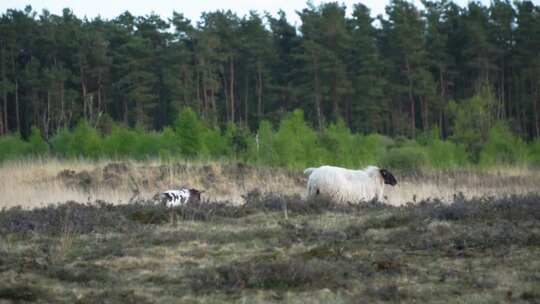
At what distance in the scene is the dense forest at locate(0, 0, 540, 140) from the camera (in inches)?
2333

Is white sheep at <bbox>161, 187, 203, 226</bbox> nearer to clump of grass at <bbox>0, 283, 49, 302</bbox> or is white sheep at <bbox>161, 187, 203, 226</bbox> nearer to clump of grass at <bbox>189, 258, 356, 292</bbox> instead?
clump of grass at <bbox>189, 258, 356, 292</bbox>

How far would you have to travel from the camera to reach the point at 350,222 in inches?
444

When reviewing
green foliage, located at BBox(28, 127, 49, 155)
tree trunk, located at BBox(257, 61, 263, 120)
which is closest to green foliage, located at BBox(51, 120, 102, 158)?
green foliage, located at BBox(28, 127, 49, 155)

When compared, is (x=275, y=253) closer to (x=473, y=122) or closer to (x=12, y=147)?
(x=12, y=147)

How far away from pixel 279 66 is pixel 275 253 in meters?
57.8

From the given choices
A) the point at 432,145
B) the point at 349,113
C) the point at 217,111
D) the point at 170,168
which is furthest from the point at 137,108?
the point at 170,168

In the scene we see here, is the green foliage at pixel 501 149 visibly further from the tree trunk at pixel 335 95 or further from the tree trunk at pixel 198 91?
the tree trunk at pixel 198 91

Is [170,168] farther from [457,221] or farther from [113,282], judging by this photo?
[113,282]

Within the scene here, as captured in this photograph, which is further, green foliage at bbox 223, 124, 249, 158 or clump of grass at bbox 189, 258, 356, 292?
green foliage at bbox 223, 124, 249, 158

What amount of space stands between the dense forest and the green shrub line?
69.6 ft

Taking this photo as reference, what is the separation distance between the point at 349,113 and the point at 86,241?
5424 cm

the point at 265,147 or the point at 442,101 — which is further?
the point at 442,101

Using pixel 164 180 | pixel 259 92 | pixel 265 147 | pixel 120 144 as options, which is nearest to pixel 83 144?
pixel 120 144

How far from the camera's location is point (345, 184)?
16.2 meters
